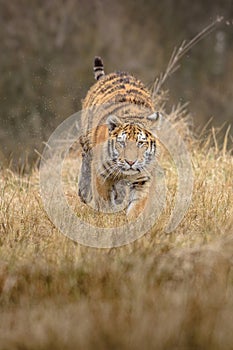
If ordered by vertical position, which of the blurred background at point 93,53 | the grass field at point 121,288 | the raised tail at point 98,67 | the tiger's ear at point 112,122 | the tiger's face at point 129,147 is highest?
the blurred background at point 93,53

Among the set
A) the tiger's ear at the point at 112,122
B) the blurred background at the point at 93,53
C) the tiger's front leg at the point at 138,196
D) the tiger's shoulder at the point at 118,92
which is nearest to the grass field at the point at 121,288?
the tiger's front leg at the point at 138,196

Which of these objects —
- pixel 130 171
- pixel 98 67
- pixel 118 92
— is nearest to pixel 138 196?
pixel 130 171

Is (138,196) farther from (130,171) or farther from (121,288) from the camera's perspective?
(121,288)

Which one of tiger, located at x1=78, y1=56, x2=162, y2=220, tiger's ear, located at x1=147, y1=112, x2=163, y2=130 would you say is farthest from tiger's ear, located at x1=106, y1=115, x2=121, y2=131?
tiger's ear, located at x1=147, y1=112, x2=163, y2=130

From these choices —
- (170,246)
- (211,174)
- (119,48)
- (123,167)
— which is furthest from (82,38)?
(170,246)

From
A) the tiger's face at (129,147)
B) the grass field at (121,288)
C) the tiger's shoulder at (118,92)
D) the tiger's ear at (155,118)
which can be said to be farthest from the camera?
the tiger's shoulder at (118,92)

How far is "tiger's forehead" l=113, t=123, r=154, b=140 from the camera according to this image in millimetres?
5195

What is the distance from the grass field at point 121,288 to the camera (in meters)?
3.14

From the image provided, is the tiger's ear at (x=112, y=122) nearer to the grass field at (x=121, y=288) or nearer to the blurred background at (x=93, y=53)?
the grass field at (x=121, y=288)

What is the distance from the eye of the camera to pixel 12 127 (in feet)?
41.7

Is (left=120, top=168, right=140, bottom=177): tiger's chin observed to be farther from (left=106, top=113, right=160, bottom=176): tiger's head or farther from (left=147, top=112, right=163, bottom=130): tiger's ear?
(left=147, top=112, right=163, bottom=130): tiger's ear

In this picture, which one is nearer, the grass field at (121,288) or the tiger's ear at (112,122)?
the grass field at (121,288)

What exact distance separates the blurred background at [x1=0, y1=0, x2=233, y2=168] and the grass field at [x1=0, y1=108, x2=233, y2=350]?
24.2 feet

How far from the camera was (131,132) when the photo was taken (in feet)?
17.1
